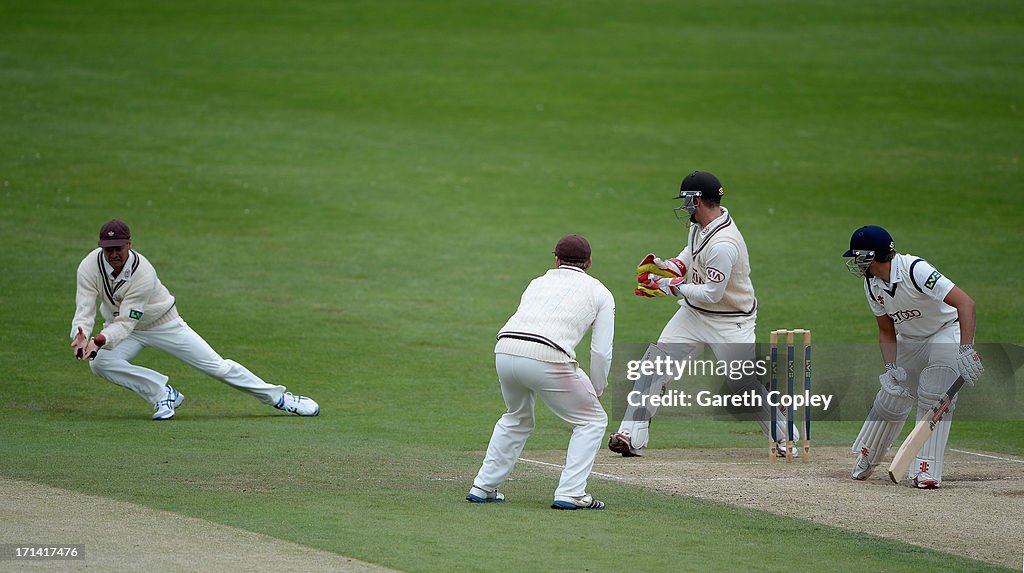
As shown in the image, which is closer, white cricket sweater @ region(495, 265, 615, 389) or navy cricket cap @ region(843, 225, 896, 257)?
white cricket sweater @ region(495, 265, 615, 389)

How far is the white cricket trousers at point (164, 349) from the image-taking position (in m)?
12.5

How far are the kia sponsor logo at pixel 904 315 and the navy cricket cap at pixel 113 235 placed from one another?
6765 mm

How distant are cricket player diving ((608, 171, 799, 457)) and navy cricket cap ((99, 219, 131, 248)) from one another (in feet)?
15.6

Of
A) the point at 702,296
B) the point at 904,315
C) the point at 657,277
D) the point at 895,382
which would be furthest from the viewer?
the point at 657,277

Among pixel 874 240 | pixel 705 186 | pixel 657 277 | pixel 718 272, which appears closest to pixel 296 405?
pixel 657 277

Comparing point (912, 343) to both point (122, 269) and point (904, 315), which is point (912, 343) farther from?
point (122, 269)

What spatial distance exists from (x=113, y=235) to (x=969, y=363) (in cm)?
747

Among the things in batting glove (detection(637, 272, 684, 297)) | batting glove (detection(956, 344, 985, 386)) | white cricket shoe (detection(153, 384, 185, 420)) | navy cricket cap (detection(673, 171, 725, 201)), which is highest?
navy cricket cap (detection(673, 171, 725, 201))

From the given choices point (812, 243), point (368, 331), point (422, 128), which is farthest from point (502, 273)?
point (422, 128)


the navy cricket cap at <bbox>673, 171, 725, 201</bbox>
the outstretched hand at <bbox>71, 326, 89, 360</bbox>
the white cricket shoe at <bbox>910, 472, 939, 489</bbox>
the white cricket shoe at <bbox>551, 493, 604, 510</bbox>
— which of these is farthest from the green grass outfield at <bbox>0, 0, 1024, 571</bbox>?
the navy cricket cap at <bbox>673, 171, 725, 201</bbox>

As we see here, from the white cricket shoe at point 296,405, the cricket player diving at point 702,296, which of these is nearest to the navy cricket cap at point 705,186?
the cricket player diving at point 702,296

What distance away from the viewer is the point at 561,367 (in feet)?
28.2

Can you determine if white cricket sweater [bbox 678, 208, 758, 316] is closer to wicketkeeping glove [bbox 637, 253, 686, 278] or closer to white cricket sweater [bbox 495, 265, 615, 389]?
wicketkeeping glove [bbox 637, 253, 686, 278]

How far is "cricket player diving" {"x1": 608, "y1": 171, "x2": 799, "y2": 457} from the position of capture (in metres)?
10.8
